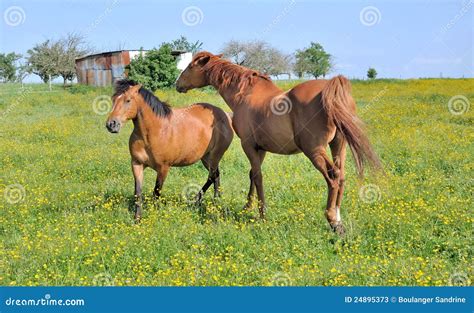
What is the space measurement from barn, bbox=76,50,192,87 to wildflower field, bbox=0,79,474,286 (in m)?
26.3

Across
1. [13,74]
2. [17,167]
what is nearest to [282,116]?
[17,167]

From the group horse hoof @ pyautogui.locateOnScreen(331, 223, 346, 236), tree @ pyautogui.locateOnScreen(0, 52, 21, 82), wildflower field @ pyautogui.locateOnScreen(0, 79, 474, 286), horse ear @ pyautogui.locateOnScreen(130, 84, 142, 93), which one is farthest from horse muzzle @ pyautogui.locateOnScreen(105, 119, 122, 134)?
tree @ pyautogui.locateOnScreen(0, 52, 21, 82)

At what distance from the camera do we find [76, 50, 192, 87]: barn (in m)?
38.8

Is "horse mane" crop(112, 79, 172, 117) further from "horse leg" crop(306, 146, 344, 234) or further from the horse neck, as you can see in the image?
"horse leg" crop(306, 146, 344, 234)

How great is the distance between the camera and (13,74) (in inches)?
2753

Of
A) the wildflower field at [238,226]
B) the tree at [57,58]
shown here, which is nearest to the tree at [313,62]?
the tree at [57,58]

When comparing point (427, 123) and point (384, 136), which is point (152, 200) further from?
point (427, 123)

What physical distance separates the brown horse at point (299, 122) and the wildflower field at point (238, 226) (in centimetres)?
56

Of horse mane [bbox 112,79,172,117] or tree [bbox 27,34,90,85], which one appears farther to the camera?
tree [bbox 27,34,90,85]

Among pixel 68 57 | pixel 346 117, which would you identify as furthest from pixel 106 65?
pixel 346 117

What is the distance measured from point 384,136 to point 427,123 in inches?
117

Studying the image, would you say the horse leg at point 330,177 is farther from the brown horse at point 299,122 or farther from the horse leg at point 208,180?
the horse leg at point 208,180

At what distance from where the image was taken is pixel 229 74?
782cm

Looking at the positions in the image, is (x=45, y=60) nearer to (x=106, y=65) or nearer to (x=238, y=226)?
(x=106, y=65)
